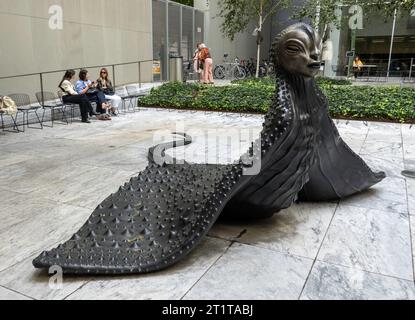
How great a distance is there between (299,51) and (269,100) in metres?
7.03

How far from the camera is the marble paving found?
2.42m

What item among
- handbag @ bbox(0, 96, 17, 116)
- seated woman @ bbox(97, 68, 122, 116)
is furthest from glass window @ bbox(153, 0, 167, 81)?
handbag @ bbox(0, 96, 17, 116)

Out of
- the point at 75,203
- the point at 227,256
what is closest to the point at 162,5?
the point at 75,203

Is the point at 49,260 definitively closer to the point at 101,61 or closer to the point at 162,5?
the point at 101,61

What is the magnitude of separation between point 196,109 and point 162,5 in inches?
325

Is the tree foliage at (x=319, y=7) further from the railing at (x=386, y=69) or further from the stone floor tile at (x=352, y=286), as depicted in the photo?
the stone floor tile at (x=352, y=286)

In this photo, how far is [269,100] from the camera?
9.85 meters

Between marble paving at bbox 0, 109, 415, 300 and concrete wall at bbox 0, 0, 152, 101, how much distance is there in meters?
5.11

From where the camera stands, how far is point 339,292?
7.84 feet

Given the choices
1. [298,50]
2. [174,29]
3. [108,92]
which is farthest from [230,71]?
[298,50]

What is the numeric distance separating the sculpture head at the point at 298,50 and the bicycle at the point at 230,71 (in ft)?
60.8

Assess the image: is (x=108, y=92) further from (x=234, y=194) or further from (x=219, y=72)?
(x=219, y=72)

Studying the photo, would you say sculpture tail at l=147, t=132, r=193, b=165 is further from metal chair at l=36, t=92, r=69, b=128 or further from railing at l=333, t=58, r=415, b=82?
railing at l=333, t=58, r=415, b=82

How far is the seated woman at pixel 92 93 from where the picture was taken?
9.72 m
